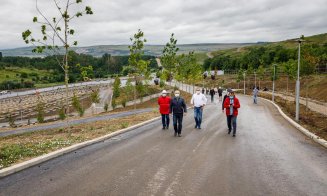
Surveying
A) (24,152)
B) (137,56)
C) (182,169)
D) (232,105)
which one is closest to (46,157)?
(24,152)

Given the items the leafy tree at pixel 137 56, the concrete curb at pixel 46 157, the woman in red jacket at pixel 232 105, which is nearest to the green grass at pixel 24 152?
the concrete curb at pixel 46 157

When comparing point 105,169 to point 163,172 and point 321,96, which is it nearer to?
point 163,172

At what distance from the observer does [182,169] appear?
768cm

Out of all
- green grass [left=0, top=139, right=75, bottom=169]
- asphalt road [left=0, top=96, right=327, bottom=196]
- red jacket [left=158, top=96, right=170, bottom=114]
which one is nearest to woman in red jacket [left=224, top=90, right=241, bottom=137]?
asphalt road [left=0, top=96, right=327, bottom=196]

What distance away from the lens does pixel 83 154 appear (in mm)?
9547

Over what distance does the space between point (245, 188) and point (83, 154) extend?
16.8 ft

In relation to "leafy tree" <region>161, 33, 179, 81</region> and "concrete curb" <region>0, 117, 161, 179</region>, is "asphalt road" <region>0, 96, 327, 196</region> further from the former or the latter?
"leafy tree" <region>161, 33, 179, 81</region>

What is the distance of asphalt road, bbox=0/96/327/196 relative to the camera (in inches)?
247

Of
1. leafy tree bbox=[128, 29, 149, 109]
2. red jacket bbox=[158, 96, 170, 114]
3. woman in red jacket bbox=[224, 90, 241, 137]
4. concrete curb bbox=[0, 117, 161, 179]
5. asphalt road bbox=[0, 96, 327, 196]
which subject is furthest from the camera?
leafy tree bbox=[128, 29, 149, 109]

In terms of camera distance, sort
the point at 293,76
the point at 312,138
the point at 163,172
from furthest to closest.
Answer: the point at 293,76, the point at 312,138, the point at 163,172

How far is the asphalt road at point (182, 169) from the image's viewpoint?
20.6 ft

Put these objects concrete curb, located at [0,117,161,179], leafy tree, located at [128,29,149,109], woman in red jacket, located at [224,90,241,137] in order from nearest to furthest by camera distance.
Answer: concrete curb, located at [0,117,161,179]
woman in red jacket, located at [224,90,241,137]
leafy tree, located at [128,29,149,109]

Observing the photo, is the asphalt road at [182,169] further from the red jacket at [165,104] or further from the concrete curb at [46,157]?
the red jacket at [165,104]

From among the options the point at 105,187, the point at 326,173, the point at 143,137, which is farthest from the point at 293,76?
the point at 105,187
